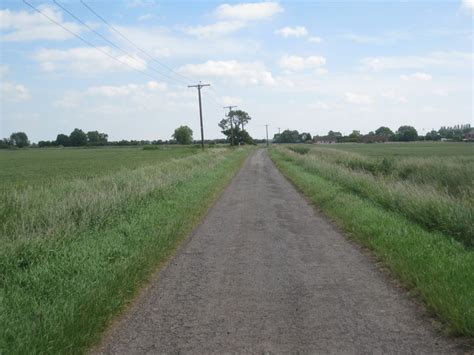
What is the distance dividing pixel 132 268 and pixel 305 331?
3002 millimetres

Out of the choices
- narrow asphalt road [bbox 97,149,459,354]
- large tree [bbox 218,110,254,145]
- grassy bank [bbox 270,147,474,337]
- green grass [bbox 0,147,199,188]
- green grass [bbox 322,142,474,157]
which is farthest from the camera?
large tree [bbox 218,110,254,145]

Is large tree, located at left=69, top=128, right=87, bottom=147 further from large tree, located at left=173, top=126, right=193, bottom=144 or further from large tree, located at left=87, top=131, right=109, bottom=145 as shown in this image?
large tree, located at left=173, top=126, right=193, bottom=144

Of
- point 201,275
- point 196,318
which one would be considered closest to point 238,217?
point 201,275

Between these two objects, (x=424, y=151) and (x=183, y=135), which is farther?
(x=183, y=135)

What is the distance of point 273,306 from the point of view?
4.90 metres

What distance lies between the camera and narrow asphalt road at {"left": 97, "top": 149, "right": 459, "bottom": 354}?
156 inches

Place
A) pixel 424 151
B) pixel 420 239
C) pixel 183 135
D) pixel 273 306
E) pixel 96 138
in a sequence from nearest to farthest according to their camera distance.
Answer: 1. pixel 273 306
2. pixel 420 239
3. pixel 424 151
4. pixel 183 135
5. pixel 96 138

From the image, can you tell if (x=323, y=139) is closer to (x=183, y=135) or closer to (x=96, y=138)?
(x=183, y=135)

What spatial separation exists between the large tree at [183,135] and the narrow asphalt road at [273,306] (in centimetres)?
15090

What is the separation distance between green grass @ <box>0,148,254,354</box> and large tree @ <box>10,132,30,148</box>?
167 meters

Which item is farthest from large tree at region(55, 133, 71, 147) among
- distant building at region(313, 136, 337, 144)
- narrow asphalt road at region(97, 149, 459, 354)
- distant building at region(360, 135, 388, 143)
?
narrow asphalt road at region(97, 149, 459, 354)

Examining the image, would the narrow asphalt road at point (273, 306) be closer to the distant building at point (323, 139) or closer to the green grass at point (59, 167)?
the green grass at point (59, 167)

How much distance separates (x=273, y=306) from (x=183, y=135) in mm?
154680

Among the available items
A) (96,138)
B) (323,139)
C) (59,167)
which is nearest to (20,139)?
(96,138)
